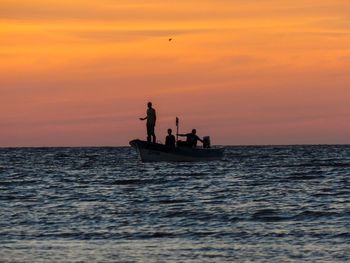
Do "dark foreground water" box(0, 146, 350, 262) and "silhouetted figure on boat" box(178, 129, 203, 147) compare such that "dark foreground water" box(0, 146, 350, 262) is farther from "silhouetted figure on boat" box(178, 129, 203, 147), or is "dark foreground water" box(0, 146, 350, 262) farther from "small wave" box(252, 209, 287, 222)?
"silhouetted figure on boat" box(178, 129, 203, 147)

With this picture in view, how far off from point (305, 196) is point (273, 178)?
1247 cm

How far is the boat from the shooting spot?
183 feet

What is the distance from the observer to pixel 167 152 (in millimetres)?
56188

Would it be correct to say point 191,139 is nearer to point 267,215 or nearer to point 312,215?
point 267,215

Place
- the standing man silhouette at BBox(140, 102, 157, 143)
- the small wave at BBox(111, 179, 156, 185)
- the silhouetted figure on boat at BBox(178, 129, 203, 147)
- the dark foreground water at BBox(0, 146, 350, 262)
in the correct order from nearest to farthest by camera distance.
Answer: the dark foreground water at BBox(0, 146, 350, 262), the small wave at BBox(111, 179, 156, 185), the standing man silhouette at BBox(140, 102, 157, 143), the silhouetted figure on boat at BBox(178, 129, 203, 147)

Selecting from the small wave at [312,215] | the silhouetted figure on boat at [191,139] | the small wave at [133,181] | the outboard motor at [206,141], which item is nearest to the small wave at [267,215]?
the small wave at [312,215]

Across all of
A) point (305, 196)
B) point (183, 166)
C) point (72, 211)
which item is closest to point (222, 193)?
point (305, 196)

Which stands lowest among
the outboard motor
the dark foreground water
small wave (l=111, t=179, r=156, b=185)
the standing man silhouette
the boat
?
the dark foreground water

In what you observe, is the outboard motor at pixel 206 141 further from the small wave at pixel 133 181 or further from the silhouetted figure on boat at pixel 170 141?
the small wave at pixel 133 181

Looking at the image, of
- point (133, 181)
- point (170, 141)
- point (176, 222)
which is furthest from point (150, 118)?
point (176, 222)

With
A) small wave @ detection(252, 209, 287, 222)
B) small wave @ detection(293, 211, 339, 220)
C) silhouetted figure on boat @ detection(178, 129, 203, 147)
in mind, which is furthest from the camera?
silhouetted figure on boat @ detection(178, 129, 203, 147)

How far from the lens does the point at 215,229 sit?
21.6 meters

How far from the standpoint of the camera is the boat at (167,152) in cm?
5581

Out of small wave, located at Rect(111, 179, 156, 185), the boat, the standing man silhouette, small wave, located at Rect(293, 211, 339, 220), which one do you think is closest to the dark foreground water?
small wave, located at Rect(293, 211, 339, 220)
